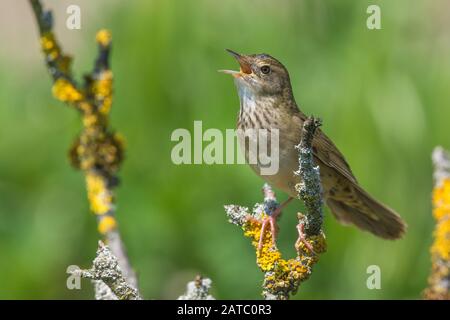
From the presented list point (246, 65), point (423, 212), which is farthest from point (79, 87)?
point (423, 212)

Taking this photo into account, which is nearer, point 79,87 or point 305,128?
point 305,128

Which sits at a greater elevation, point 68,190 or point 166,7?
point 166,7

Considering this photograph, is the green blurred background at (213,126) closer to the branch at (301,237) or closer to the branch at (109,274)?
the branch at (301,237)

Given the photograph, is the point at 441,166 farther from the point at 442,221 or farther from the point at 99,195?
the point at 99,195

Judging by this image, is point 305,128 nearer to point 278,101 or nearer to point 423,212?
point 278,101

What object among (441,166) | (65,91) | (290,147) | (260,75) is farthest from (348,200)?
(441,166)

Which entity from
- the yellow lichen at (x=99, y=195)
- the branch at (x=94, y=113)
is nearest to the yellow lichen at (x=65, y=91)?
the branch at (x=94, y=113)

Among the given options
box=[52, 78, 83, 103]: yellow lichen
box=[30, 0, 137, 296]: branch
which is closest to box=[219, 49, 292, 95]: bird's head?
box=[30, 0, 137, 296]: branch
